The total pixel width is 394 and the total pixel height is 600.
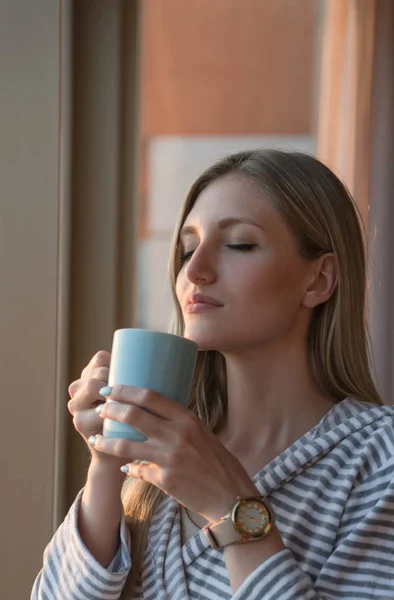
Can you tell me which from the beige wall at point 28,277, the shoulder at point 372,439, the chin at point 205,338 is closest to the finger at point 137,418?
the chin at point 205,338

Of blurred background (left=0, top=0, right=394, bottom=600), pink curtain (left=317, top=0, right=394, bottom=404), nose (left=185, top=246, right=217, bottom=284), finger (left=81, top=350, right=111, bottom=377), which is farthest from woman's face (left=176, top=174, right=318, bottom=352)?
pink curtain (left=317, top=0, right=394, bottom=404)

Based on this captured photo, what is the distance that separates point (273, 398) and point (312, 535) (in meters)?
0.22

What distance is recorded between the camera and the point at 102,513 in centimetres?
109

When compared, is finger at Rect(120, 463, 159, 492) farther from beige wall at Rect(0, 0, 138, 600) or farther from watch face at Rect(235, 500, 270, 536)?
beige wall at Rect(0, 0, 138, 600)

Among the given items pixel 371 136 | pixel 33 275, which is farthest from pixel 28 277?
pixel 371 136

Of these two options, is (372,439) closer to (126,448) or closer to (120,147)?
(126,448)

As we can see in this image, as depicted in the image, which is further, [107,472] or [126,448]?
[107,472]

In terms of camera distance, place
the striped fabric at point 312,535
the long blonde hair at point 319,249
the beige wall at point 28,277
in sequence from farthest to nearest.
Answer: the beige wall at point 28,277 < the long blonde hair at point 319,249 < the striped fabric at point 312,535

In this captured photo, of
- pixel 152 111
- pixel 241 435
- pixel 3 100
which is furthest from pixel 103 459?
pixel 152 111

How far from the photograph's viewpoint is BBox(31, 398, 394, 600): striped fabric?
992 mm

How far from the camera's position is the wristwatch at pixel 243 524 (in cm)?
89

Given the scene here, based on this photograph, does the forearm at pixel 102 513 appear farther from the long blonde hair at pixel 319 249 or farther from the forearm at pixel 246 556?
the forearm at pixel 246 556

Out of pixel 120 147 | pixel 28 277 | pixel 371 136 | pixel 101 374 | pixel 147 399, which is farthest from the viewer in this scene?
pixel 371 136

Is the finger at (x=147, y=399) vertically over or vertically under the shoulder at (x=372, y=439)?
over
